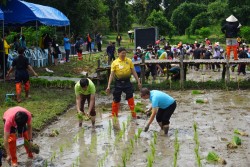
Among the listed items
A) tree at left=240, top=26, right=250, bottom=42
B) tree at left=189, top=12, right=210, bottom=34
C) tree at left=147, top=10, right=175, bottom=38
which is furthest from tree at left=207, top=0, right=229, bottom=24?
tree at left=240, top=26, right=250, bottom=42

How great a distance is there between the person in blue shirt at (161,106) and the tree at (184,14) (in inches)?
1945

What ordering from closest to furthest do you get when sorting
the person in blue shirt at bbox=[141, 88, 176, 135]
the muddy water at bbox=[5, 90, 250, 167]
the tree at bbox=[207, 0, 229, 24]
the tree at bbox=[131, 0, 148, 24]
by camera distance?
the muddy water at bbox=[5, 90, 250, 167] → the person in blue shirt at bbox=[141, 88, 176, 135] → the tree at bbox=[207, 0, 229, 24] → the tree at bbox=[131, 0, 148, 24]

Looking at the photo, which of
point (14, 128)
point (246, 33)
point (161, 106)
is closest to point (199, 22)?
A: point (246, 33)

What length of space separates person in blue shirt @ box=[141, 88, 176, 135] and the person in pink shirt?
275 cm

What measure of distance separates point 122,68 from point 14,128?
4461mm

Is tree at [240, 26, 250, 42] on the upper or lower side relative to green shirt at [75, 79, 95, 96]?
upper

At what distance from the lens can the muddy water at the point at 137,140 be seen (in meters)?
8.47

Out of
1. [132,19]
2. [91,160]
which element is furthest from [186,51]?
[132,19]

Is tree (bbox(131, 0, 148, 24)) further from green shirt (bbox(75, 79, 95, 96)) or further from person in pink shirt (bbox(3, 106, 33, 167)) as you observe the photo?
person in pink shirt (bbox(3, 106, 33, 167))

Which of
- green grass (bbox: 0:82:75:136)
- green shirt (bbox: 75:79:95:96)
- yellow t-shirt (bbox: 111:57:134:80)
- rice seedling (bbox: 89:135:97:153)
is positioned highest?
yellow t-shirt (bbox: 111:57:134:80)

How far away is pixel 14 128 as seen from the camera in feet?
25.1

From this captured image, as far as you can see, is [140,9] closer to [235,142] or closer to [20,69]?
[20,69]

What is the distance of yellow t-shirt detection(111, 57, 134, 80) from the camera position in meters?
11.5

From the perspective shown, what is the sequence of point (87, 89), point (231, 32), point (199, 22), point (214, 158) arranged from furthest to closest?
point (199, 22)
point (231, 32)
point (87, 89)
point (214, 158)
